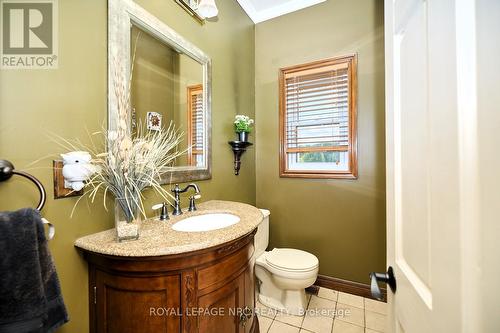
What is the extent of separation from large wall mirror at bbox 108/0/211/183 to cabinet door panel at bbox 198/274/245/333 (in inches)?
28.0

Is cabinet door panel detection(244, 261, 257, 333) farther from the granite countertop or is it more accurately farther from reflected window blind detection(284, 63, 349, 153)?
reflected window blind detection(284, 63, 349, 153)

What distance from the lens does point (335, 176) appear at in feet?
6.52

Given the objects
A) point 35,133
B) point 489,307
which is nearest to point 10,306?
point 35,133

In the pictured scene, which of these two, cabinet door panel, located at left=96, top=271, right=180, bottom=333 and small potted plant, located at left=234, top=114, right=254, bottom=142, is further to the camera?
small potted plant, located at left=234, top=114, right=254, bottom=142

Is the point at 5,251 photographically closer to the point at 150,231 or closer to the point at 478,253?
the point at 150,231

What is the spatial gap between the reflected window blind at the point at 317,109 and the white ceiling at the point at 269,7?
0.66m

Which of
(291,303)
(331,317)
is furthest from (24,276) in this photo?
(331,317)

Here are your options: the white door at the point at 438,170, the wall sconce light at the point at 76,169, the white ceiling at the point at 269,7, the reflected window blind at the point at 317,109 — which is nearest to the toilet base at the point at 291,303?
the white door at the point at 438,170

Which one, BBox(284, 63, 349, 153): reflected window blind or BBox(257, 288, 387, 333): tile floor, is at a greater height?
BBox(284, 63, 349, 153): reflected window blind

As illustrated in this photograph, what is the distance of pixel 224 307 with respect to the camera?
0.97m

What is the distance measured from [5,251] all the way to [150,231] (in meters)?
0.48

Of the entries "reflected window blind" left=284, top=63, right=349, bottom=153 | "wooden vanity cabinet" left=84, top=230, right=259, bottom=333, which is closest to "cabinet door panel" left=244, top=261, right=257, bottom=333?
"wooden vanity cabinet" left=84, top=230, right=259, bottom=333

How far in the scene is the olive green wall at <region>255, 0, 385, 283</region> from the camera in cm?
185

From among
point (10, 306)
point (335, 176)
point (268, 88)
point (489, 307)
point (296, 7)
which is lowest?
point (10, 306)
